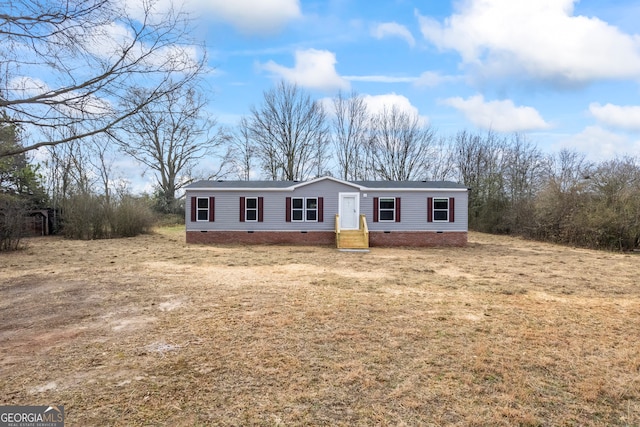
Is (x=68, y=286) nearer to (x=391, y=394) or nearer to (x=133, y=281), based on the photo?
(x=133, y=281)

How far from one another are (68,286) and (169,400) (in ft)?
19.6

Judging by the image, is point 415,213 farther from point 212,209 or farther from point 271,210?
point 212,209

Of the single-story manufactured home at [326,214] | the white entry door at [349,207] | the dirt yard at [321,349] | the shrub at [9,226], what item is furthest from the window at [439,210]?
the shrub at [9,226]

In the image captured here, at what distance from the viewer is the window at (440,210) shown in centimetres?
1731

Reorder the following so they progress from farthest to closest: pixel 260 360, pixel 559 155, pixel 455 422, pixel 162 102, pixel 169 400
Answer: pixel 559 155 < pixel 162 102 < pixel 260 360 < pixel 169 400 < pixel 455 422

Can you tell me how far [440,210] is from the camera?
683 inches

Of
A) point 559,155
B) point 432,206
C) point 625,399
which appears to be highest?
point 559,155

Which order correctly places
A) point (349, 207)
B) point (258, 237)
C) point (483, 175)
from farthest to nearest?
point (483, 175) < point (349, 207) < point (258, 237)

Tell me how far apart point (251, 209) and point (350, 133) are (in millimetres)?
16335

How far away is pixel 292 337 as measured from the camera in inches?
177

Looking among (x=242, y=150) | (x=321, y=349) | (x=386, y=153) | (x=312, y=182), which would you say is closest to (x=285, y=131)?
(x=242, y=150)

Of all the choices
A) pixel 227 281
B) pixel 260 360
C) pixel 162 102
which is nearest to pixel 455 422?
pixel 260 360

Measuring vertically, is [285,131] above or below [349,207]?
above

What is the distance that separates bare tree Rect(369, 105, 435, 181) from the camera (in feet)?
98.5
